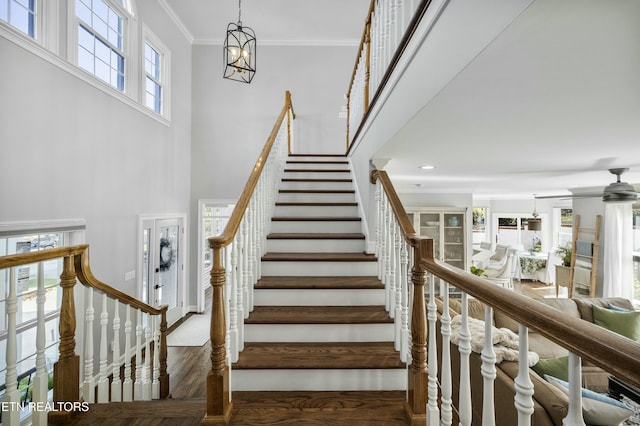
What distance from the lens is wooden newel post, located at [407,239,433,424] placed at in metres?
1.44

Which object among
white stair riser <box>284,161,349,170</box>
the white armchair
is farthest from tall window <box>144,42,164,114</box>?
the white armchair

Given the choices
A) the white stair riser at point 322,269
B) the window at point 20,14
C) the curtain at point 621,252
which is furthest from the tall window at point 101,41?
the curtain at point 621,252

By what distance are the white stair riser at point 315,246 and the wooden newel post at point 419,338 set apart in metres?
1.53

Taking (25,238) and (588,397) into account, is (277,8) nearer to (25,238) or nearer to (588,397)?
(25,238)

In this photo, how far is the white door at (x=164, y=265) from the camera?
13.8ft

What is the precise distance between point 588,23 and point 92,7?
14.5 feet

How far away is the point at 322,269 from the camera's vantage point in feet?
8.91

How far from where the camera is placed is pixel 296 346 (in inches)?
80.7

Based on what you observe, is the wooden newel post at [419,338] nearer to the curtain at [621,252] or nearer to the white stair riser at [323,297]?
the white stair riser at [323,297]

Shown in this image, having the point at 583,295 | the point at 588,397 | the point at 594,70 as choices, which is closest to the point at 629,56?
the point at 594,70

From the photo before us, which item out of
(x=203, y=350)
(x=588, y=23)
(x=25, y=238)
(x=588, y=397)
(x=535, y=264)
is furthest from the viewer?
(x=535, y=264)

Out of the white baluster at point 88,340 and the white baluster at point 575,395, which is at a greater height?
the white baluster at point 575,395

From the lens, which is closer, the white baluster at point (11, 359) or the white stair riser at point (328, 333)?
the white baluster at point (11, 359)

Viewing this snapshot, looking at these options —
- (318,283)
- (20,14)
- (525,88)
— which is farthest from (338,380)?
(20,14)
